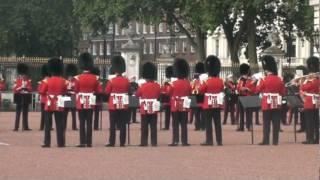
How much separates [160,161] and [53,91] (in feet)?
13.4

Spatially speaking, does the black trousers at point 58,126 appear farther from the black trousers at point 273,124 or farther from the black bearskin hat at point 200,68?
the black bearskin hat at point 200,68

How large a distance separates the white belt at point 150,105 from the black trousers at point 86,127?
1.19m

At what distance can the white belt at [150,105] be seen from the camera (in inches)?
728

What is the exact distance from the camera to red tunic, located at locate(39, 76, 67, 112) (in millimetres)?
17969

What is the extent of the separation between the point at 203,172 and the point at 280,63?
30950mm

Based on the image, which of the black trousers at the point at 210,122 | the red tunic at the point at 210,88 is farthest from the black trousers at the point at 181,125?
the red tunic at the point at 210,88

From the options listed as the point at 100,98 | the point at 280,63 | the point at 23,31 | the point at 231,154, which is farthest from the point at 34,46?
the point at 231,154

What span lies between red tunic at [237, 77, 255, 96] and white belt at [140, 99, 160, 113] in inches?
244

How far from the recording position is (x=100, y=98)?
19.5 metres

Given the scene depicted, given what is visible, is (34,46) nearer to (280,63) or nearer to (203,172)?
(280,63)

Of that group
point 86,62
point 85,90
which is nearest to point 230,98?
point 86,62

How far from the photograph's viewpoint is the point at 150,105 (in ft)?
60.8

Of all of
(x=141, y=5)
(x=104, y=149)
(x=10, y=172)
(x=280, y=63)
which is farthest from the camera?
(x=141, y=5)

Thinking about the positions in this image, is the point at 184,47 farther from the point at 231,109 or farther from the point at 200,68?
the point at 200,68
